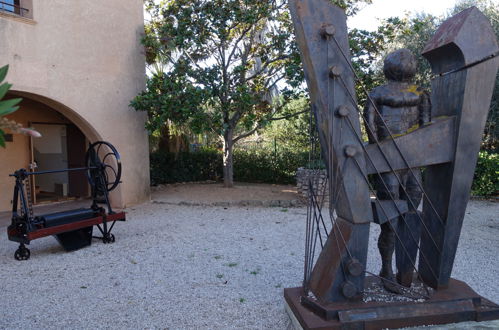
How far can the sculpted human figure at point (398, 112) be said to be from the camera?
→ 10.0 ft

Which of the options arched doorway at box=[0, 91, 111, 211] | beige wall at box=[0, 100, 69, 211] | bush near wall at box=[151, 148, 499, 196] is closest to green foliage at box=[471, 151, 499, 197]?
bush near wall at box=[151, 148, 499, 196]

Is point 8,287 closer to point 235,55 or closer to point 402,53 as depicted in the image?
point 402,53

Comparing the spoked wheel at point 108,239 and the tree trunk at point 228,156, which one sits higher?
the tree trunk at point 228,156

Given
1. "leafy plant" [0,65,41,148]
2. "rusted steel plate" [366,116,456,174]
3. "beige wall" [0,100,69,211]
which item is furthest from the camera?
"beige wall" [0,100,69,211]

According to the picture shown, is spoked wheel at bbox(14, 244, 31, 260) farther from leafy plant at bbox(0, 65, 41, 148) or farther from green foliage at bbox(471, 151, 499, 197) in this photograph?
green foliage at bbox(471, 151, 499, 197)

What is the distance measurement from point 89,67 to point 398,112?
7386mm

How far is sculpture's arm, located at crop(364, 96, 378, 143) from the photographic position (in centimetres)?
296

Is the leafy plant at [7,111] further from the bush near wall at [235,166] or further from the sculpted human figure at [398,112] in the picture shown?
the bush near wall at [235,166]

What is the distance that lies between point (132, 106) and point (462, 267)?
741 centimetres

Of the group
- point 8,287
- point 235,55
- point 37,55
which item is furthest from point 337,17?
point 235,55

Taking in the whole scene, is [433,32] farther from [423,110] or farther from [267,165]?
[423,110]

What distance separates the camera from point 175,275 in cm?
470

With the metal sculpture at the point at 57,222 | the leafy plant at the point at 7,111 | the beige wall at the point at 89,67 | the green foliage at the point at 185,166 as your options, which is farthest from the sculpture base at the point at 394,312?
the green foliage at the point at 185,166

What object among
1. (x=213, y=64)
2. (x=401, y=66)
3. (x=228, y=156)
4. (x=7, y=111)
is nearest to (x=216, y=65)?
(x=213, y=64)
